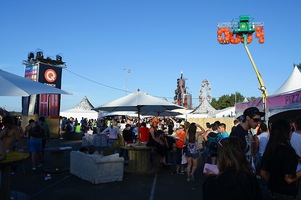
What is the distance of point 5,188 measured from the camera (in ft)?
17.5

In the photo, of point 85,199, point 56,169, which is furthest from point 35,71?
point 85,199

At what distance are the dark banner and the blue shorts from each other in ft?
50.0

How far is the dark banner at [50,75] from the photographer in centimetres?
2397

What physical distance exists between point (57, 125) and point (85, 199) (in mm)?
18408

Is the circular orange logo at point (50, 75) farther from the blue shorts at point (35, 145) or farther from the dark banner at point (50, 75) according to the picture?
the blue shorts at point (35, 145)

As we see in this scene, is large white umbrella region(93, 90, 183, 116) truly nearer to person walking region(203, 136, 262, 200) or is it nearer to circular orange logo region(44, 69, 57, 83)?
person walking region(203, 136, 262, 200)

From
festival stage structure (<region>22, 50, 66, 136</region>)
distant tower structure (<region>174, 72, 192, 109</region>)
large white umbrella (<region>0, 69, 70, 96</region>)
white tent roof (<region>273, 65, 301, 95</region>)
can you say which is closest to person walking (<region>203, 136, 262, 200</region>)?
large white umbrella (<region>0, 69, 70, 96</region>)

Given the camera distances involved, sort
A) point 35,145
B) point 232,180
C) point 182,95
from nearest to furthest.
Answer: point 232,180 → point 35,145 → point 182,95

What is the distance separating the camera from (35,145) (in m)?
9.59

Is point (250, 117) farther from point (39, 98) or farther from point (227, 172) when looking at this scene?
point (39, 98)

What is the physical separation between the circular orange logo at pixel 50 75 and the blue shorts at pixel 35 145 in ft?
51.2

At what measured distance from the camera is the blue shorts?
9.55m

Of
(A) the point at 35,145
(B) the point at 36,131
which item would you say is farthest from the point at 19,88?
(A) the point at 35,145

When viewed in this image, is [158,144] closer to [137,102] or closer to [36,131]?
[137,102]
